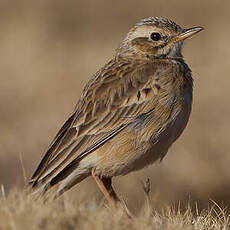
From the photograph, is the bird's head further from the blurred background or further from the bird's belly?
the blurred background

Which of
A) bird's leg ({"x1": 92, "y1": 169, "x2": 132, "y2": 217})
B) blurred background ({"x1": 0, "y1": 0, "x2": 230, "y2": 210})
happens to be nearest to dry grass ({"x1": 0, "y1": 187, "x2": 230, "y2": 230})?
bird's leg ({"x1": 92, "y1": 169, "x2": 132, "y2": 217})

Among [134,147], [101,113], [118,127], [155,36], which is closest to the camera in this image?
[134,147]

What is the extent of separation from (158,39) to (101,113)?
4.25 feet

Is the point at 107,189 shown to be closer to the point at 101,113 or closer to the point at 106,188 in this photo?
the point at 106,188

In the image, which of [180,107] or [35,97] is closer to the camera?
[180,107]

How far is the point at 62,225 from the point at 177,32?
141 inches

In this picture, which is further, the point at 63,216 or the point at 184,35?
the point at 184,35

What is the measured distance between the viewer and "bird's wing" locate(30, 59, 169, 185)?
760 cm

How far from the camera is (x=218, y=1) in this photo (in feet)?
68.0

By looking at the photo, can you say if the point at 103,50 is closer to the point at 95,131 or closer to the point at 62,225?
the point at 95,131

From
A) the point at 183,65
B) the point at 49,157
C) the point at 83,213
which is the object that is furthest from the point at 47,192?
the point at 183,65

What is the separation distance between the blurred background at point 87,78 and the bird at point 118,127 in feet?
5.48

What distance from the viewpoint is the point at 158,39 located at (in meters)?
8.67

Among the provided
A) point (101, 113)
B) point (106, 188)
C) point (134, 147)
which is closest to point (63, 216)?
point (134, 147)
